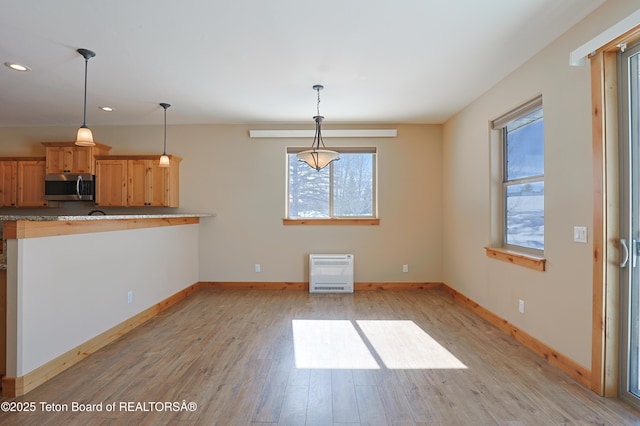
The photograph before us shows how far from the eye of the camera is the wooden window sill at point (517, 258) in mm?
2737

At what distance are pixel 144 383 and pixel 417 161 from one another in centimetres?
439

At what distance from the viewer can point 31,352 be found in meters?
2.16

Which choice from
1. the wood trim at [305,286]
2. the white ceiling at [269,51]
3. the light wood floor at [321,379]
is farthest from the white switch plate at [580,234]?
the wood trim at [305,286]

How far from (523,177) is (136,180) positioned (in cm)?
501

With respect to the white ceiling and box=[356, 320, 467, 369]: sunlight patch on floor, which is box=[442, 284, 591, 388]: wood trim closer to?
box=[356, 320, 467, 369]: sunlight patch on floor

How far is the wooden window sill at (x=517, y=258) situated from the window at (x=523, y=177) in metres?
0.15

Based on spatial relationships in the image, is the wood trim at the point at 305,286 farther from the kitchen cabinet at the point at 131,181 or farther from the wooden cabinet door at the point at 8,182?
the wooden cabinet door at the point at 8,182

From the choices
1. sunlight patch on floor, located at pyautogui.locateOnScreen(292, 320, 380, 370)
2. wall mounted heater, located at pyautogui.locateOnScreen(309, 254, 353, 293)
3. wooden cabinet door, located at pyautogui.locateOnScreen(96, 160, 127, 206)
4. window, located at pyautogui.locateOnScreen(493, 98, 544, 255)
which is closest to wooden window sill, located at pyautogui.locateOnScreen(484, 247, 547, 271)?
window, located at pyautogui.locateOnScreen(493, 98, 544, 255)

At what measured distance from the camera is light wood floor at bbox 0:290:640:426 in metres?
1.88

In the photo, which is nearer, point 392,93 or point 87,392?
point 87,392

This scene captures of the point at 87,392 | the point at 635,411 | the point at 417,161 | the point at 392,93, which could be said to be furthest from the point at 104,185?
the point at 635,411

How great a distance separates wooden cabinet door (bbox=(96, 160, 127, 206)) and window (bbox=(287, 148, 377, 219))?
2448 mm

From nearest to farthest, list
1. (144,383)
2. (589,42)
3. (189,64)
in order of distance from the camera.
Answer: (589,42)
(144,383)
(189,64)

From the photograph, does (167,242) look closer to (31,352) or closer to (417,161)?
(31,352)
